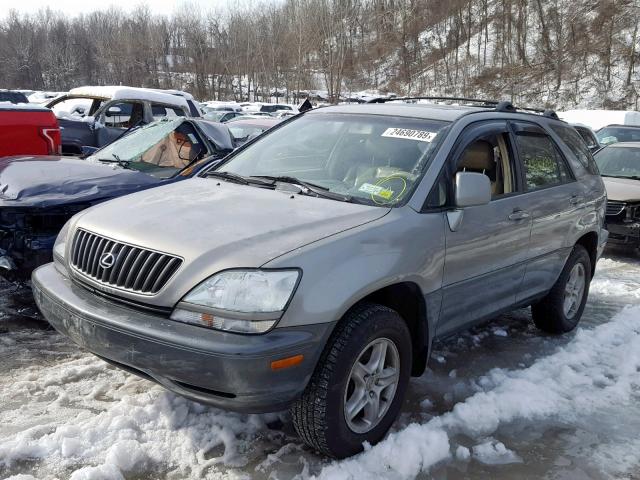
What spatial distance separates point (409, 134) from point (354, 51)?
57.1 m

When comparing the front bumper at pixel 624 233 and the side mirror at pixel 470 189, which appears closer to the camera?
the side mirror at pixel 470 189

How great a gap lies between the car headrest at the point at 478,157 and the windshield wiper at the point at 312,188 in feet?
2.82

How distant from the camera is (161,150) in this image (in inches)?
247

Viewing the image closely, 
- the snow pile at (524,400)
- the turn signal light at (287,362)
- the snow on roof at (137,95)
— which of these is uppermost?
the snow on roof at (137,95)

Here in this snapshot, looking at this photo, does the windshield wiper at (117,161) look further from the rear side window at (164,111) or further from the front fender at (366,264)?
the rear side window at (164,111)

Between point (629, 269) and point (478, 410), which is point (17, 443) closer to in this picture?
point (478, 410)

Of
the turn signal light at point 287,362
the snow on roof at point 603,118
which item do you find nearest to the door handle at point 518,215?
the turn signal light at point 287,362

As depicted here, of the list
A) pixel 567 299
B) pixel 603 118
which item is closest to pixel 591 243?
pixel 567 299

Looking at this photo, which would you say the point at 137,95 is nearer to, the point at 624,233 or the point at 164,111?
the point at 164,111

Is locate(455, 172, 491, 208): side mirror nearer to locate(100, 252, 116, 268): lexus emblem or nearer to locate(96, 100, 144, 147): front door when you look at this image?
locate(100, 252, 116, 268): lexus emblem

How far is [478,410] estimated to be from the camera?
3.61 metres

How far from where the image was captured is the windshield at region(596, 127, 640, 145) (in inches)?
586

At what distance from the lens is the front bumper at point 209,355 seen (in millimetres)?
2562

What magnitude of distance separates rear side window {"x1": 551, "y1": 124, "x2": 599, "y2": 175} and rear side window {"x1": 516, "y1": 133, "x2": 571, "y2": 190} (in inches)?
11.4
